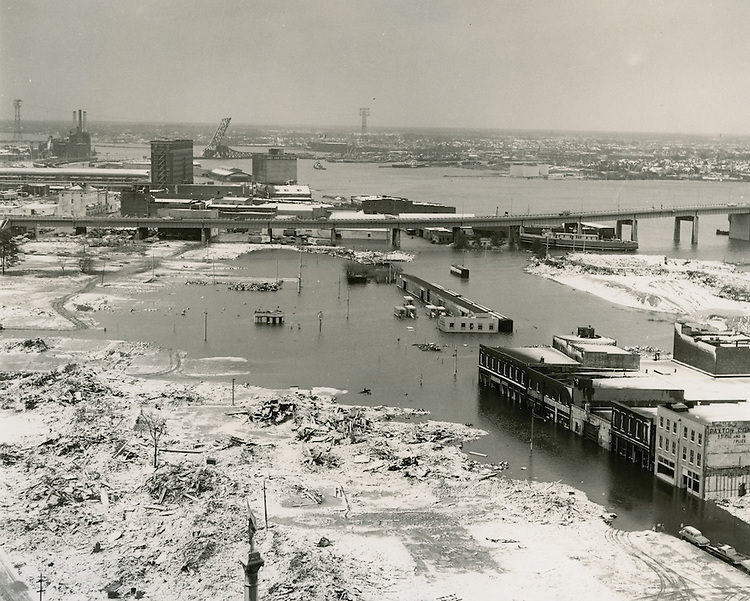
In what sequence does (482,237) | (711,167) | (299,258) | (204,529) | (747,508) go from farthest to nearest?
(711,167) → (482,237) → (299,258) → (747,508) → (204,529)

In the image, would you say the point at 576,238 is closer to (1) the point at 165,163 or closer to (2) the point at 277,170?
(1) the point at 165,163

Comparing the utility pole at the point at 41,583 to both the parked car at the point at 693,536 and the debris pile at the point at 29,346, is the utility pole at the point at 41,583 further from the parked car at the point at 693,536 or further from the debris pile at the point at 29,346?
the debris pile at the point at 29,346

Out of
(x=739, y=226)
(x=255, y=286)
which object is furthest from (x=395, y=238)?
(x=739, y=226)

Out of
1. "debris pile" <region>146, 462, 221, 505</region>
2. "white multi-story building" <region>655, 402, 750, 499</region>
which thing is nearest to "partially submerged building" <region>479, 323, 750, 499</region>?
"white multi-story building" <region>655, 402, 750, 499</region>

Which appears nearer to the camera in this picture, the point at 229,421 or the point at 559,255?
the point at 229,421

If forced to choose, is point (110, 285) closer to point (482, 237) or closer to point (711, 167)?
point (482, 237)

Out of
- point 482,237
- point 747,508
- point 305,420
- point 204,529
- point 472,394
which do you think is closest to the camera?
point 204,529

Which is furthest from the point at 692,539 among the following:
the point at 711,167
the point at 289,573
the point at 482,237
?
the point at 711,167

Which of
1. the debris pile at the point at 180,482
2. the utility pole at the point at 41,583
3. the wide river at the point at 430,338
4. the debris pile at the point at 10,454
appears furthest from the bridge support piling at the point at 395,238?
the utility pole at the point at 41,583
